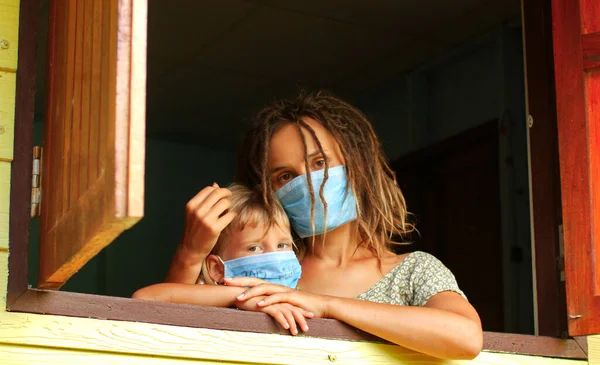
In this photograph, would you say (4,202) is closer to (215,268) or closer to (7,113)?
(7,113)

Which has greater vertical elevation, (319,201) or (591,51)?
(591,51)

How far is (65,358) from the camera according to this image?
2.25 meters

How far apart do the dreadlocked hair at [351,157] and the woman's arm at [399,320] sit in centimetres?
63

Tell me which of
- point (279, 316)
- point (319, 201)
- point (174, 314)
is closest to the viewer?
point (174, 314)

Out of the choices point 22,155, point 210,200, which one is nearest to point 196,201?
point 210,200

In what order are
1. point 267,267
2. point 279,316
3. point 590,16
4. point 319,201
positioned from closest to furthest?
1. point 279,316
2. point 267,267
3. point 319,201
4. point 590,16

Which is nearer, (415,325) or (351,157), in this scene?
(415,325)

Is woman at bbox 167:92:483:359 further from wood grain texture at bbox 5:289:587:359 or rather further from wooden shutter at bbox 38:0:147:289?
wooden shutter at bbox 38:0:147:289

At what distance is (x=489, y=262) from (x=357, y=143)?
2.92 meters

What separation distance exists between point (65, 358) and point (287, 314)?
63cm

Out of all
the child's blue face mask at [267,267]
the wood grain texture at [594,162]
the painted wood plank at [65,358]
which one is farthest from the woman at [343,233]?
the wood grain texture at [594,162]

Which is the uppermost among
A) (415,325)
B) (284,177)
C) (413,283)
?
(284,177)

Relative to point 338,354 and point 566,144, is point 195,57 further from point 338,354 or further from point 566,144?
point 338,354

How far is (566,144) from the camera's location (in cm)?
324
